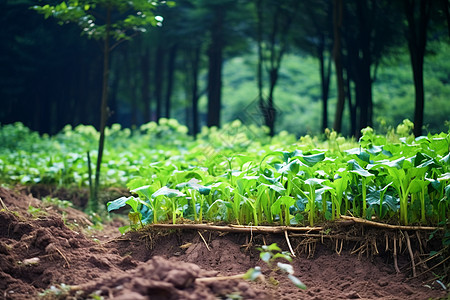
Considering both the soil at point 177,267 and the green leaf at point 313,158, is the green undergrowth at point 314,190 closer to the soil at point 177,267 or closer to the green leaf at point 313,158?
the green leaf at point 313,158

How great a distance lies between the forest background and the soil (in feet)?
7.41

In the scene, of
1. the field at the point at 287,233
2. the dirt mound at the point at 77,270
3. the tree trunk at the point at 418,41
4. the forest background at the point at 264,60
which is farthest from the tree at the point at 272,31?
the dirt mound at the point at 77,270

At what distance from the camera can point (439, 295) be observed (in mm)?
2396

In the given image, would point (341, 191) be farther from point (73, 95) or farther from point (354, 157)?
point (73, 95)

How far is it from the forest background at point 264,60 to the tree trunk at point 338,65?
0.07 feet

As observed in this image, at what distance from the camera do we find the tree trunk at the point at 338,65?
7.68 metres

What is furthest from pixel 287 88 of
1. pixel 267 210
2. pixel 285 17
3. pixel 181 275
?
pixel 181 275

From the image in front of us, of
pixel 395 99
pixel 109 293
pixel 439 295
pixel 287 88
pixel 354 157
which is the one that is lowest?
pixel 439 295

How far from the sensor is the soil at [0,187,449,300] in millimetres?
1857

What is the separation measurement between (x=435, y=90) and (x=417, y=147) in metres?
5.32

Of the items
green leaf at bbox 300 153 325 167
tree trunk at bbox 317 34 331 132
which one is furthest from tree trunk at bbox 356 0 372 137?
green leaf at bbox 300 153 325 167

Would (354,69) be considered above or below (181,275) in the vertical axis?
above

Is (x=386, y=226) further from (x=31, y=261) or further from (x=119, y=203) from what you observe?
(x=31, y=261)

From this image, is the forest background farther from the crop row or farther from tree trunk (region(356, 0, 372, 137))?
the crop row
